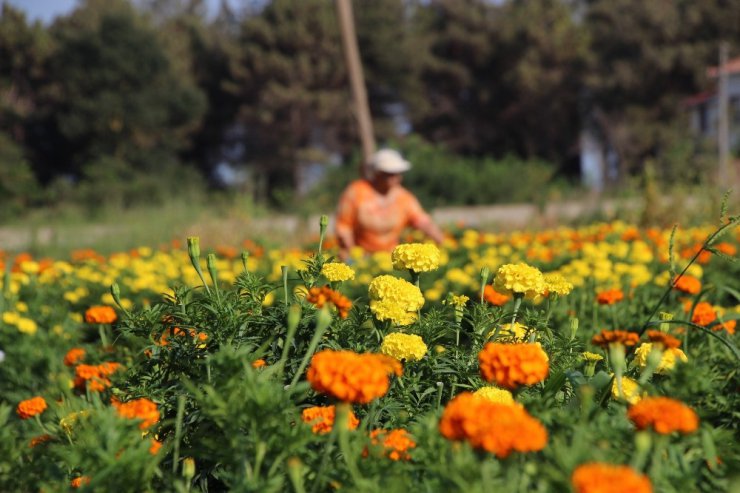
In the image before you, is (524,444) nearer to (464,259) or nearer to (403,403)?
(403,403)

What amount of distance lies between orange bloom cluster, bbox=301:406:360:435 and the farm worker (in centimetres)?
398

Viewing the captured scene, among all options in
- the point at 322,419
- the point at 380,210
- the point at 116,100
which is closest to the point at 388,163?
the point at 380,210

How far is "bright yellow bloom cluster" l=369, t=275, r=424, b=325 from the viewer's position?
1660 mm

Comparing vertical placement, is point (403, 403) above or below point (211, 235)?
above

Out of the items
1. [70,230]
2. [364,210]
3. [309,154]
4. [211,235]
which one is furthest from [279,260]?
[309,154]

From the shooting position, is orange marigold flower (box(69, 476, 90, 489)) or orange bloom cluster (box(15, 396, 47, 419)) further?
orange bloom cluster (box(15, 396, 47, 419))

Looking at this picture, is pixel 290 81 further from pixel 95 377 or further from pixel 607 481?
pixel 607 481

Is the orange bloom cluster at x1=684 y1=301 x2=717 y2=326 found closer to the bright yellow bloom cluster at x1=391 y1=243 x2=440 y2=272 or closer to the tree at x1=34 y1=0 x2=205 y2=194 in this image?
the bright yellow bloom cluster at x1=391 y1=243 x2=440 y2=272

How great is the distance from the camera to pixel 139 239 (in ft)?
33.0

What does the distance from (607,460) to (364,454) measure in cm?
39

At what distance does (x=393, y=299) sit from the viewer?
5.52 ft

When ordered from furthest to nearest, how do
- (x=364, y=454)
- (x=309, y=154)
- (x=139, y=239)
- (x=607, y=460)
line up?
1. (x=309, y=154)
2. (x=139, y=239)
3. (x=364, y=454)
4. (x=607, y=460)

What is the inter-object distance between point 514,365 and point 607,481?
415 mm

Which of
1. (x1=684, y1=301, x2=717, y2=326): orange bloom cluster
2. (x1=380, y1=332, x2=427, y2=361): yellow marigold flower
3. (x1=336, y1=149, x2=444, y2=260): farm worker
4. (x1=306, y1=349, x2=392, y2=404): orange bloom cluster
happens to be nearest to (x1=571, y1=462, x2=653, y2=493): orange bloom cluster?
(x1=306, y1=349, x2=392, y2=404): orange bloom cluster
